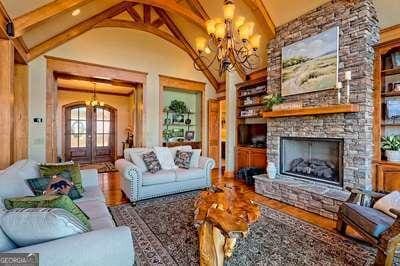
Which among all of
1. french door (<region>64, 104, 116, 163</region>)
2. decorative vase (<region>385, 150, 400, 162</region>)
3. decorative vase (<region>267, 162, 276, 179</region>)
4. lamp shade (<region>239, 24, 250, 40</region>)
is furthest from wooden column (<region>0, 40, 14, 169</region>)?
decorative vase (<region>385, 150, 400, 162</region>)

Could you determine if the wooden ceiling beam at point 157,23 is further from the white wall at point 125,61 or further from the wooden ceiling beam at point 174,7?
the wooden ceiling beam at point 174,7

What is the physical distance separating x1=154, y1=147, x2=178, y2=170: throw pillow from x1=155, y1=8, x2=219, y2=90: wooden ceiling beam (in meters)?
3.16

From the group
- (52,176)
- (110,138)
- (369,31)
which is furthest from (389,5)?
(110,138)

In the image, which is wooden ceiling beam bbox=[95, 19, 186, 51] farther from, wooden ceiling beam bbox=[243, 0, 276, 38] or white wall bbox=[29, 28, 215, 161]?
wooden ceiling beam bbox=[243, 0, 276, 38]

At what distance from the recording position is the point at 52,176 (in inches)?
105

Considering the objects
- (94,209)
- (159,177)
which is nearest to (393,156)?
(159,177)

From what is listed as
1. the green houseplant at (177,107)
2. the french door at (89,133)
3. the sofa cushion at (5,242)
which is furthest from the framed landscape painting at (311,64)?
the french door at (89,133)

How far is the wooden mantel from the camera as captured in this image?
10.7ft

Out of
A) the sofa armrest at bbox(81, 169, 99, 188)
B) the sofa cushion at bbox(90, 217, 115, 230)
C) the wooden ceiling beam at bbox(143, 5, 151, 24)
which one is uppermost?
the wooden ceiling beam at bbox(143, 5, 151, 24)

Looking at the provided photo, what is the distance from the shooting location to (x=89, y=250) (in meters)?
1.24

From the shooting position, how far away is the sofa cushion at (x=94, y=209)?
214 cm

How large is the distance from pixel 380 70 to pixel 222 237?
11.5 ft

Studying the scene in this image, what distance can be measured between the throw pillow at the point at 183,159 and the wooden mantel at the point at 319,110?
1.90 metres

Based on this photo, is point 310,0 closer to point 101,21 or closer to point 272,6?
point 272,6
